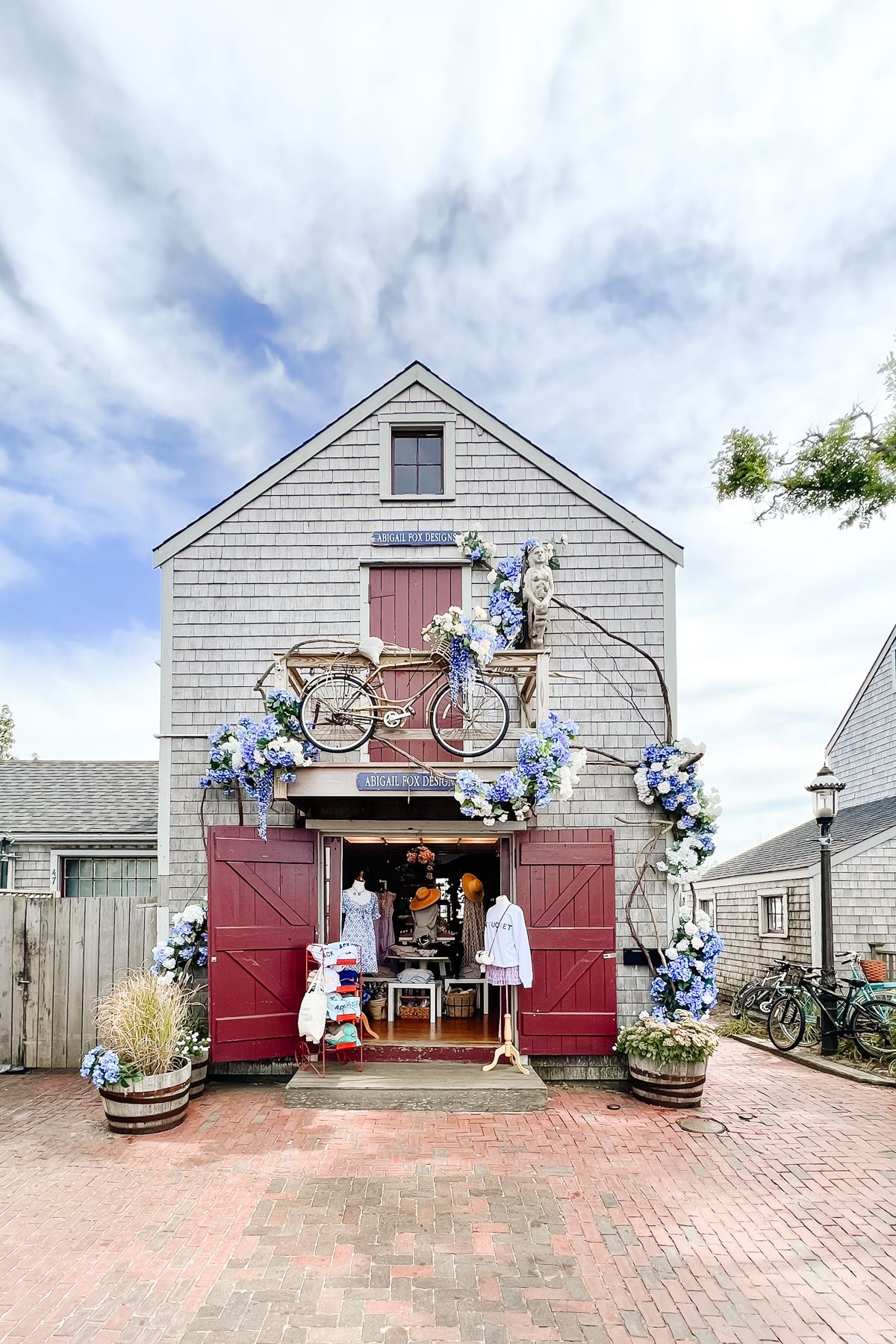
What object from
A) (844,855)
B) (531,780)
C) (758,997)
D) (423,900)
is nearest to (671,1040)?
(531,780)

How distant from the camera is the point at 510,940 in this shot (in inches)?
344

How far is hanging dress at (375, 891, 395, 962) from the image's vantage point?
11.8 m

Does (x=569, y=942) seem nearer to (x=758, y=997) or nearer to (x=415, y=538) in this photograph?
(x=415, y=538)

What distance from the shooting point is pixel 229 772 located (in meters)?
8.81

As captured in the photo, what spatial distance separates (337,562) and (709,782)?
15.8ft

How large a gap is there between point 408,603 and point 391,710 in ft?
5.97

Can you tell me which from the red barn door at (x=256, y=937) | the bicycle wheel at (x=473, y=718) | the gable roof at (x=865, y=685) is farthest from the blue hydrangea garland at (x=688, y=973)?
the gable roof at (x=865, y=685)

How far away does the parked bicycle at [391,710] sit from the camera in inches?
328

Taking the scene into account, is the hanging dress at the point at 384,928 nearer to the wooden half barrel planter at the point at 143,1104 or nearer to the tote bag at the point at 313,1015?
the tote bag at the point at 313,1015

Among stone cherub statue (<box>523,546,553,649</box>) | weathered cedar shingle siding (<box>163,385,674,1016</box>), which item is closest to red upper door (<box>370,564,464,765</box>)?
weathered cedar shingle siding (<box>163,385,674,1016</box>)

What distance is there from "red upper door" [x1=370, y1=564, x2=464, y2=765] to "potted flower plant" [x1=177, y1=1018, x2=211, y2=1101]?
3359mm

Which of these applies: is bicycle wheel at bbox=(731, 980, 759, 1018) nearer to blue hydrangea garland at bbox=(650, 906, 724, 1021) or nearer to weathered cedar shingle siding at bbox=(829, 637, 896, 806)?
weathered cedar shingle siding at bbox=(829, 637, 896, 806)

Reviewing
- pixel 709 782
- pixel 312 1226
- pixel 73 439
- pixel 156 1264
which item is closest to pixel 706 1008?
pixel 709 782

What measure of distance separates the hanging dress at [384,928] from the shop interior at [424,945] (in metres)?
0.01
